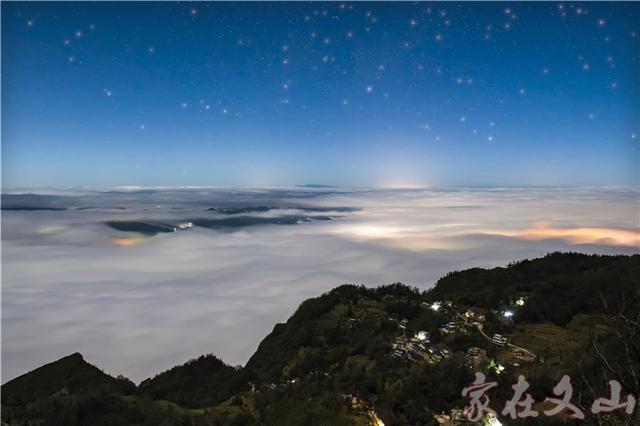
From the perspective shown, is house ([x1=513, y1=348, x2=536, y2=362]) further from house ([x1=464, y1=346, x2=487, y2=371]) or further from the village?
house ([x1=464, y1=346, x2=487, y2=371])

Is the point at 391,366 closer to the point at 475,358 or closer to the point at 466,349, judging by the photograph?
the point at 475,358

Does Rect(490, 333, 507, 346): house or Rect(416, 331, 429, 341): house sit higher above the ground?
Rect(490, 333, 507, 346): house

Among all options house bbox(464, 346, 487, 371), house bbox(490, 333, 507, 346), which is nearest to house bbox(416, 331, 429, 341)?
house bbox(464, 346, 487, 371)

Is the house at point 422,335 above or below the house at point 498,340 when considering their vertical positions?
below

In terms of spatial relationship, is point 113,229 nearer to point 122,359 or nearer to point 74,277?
point 74,277

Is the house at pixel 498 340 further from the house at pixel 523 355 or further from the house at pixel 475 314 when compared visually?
the house at pixel 475 314

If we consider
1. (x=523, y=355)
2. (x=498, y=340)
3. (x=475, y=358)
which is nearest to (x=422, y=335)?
(x=498, y=340)

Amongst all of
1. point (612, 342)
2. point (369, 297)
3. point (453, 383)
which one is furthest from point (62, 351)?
point (612, 342)

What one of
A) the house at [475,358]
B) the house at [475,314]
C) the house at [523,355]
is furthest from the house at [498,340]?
the house at [475,314]
